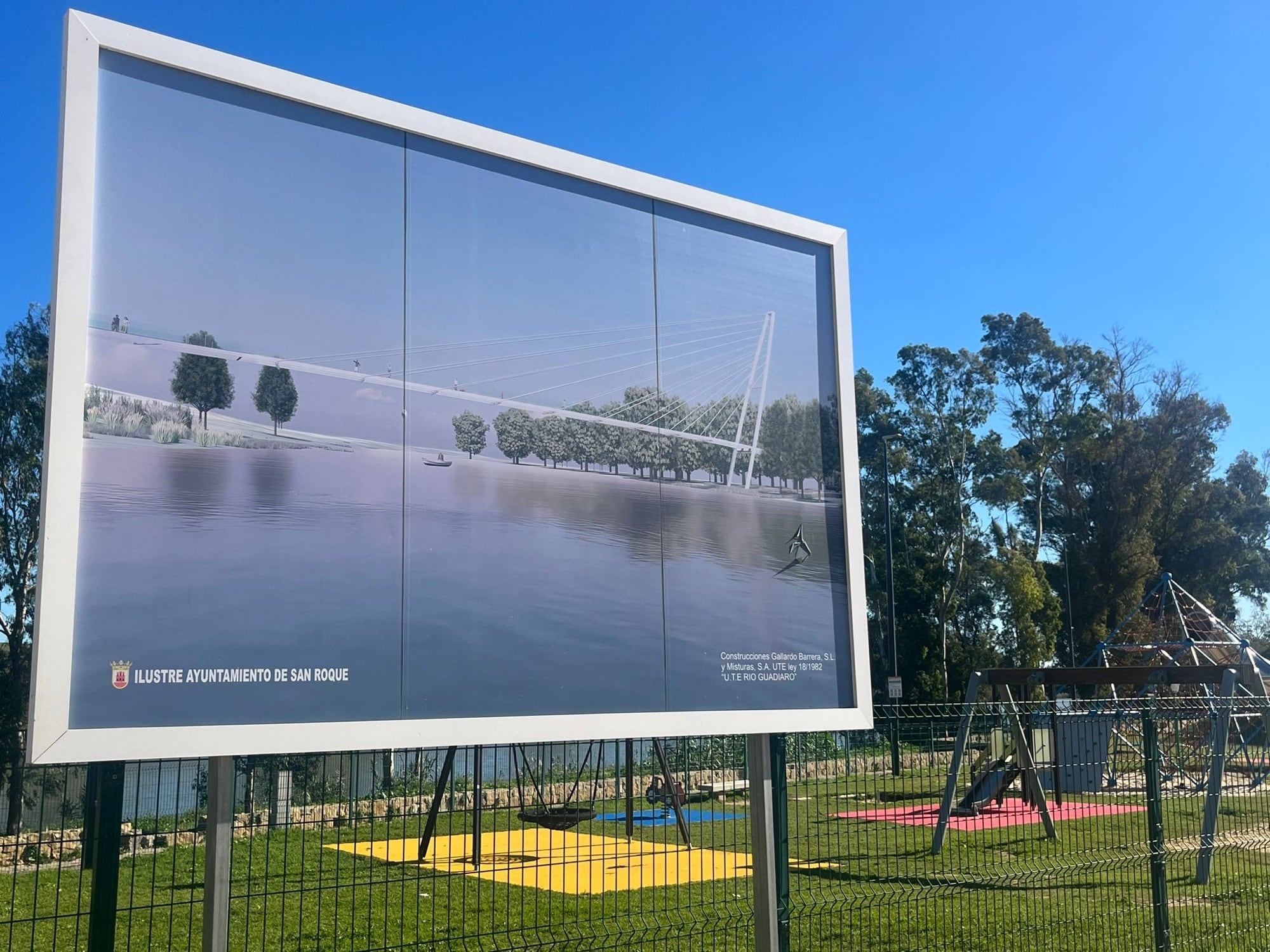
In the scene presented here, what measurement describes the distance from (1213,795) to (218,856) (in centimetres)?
1157

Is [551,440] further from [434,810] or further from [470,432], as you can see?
[434,810]

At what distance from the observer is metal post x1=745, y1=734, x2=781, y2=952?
291 inches

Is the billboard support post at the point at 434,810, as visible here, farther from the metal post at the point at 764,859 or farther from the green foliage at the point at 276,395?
the green foliage at the point at 276,395

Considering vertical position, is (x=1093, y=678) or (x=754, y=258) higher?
(x=754, y=258)

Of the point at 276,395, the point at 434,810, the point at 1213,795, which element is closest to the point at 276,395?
the point at 276,395

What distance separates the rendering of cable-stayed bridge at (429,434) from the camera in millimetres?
5777

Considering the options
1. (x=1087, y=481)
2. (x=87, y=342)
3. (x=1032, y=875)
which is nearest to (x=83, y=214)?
(x=87, y=342)

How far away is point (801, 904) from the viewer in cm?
796

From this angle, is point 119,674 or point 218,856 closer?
point 119,674

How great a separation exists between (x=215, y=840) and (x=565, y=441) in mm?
2903

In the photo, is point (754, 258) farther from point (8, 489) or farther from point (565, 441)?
point (8, 489)

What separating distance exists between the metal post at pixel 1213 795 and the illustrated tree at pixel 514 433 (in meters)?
7.50

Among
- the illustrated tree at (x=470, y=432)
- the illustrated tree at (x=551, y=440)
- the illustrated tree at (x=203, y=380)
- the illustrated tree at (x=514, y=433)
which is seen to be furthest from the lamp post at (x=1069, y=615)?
the illustrated tree at (x=203, y=380)

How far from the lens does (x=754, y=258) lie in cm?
831
